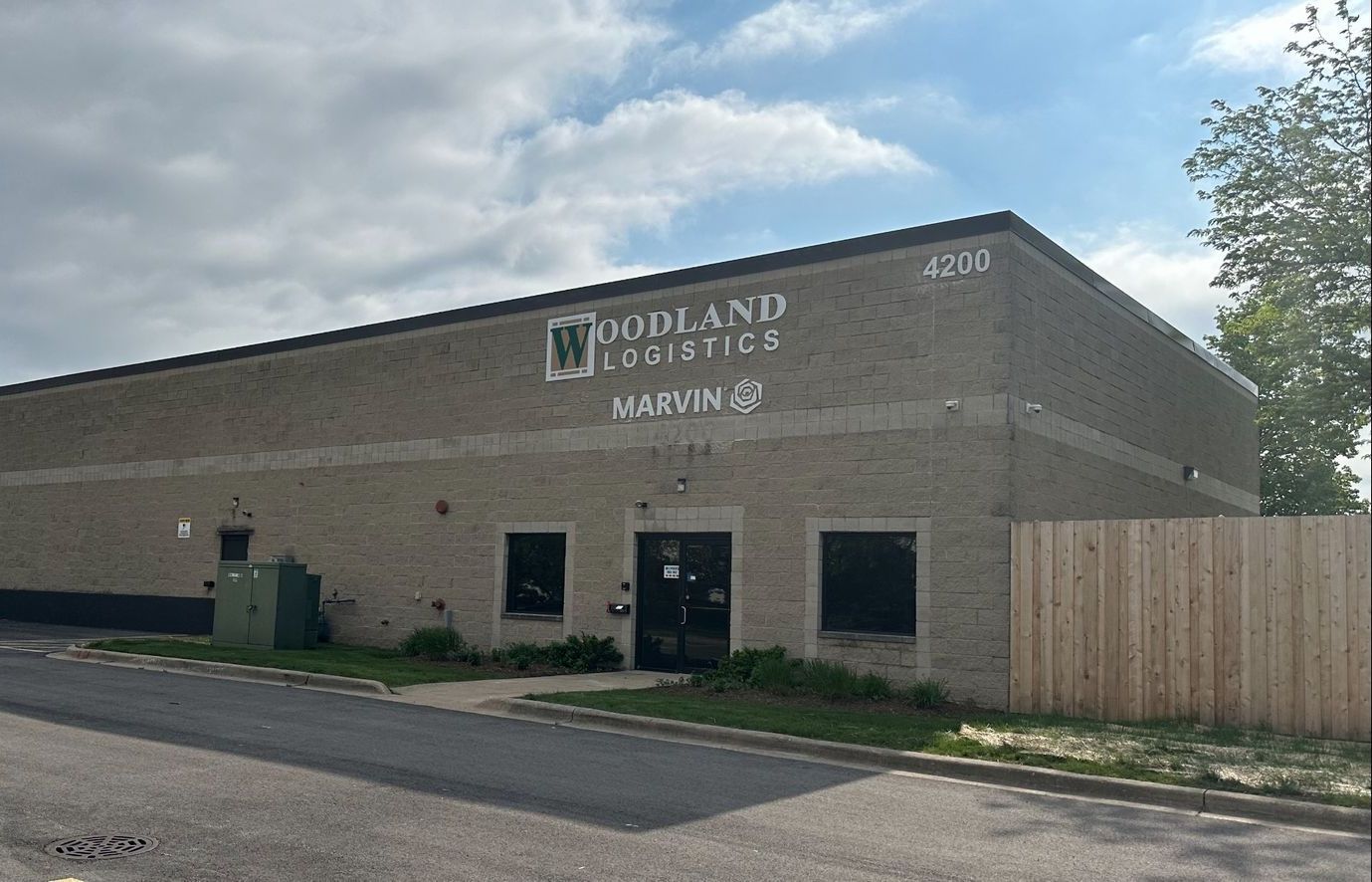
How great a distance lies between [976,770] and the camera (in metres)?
10.9

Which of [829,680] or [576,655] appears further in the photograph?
[576,655]

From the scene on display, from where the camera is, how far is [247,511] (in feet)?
84.7

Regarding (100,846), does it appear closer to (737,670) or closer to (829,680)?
(829,680)

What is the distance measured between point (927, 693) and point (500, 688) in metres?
5.88

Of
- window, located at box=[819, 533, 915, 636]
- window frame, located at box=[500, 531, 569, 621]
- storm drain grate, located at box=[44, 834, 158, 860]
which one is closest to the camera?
storm drain grate, located at box=[44, 834, 158, 860]

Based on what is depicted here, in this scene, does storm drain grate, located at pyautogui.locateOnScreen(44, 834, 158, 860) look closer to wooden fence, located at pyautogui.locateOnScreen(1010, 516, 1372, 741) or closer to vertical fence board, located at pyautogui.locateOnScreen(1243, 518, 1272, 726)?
wooden fence, located at pyautogui.locateOnScreen(1010, 516, 1372, 741)

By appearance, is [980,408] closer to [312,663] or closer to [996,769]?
[996,769]

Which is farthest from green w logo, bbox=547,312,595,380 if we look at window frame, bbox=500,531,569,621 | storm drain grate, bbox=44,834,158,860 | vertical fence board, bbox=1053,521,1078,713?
storm drain grate, bbox=44,834,158,860

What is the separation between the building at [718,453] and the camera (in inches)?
636

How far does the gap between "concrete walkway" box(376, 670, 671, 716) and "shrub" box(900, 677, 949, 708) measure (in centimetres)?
372

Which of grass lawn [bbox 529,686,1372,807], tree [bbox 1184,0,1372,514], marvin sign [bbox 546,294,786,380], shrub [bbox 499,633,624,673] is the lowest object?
grass lawn [bbox 529,686,1372,807]

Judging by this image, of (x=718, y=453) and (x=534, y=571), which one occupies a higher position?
(x=718, y=453)

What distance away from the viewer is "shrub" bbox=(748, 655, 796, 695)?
639 inches

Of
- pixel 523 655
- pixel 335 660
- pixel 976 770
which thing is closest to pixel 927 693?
pixel 976 770
